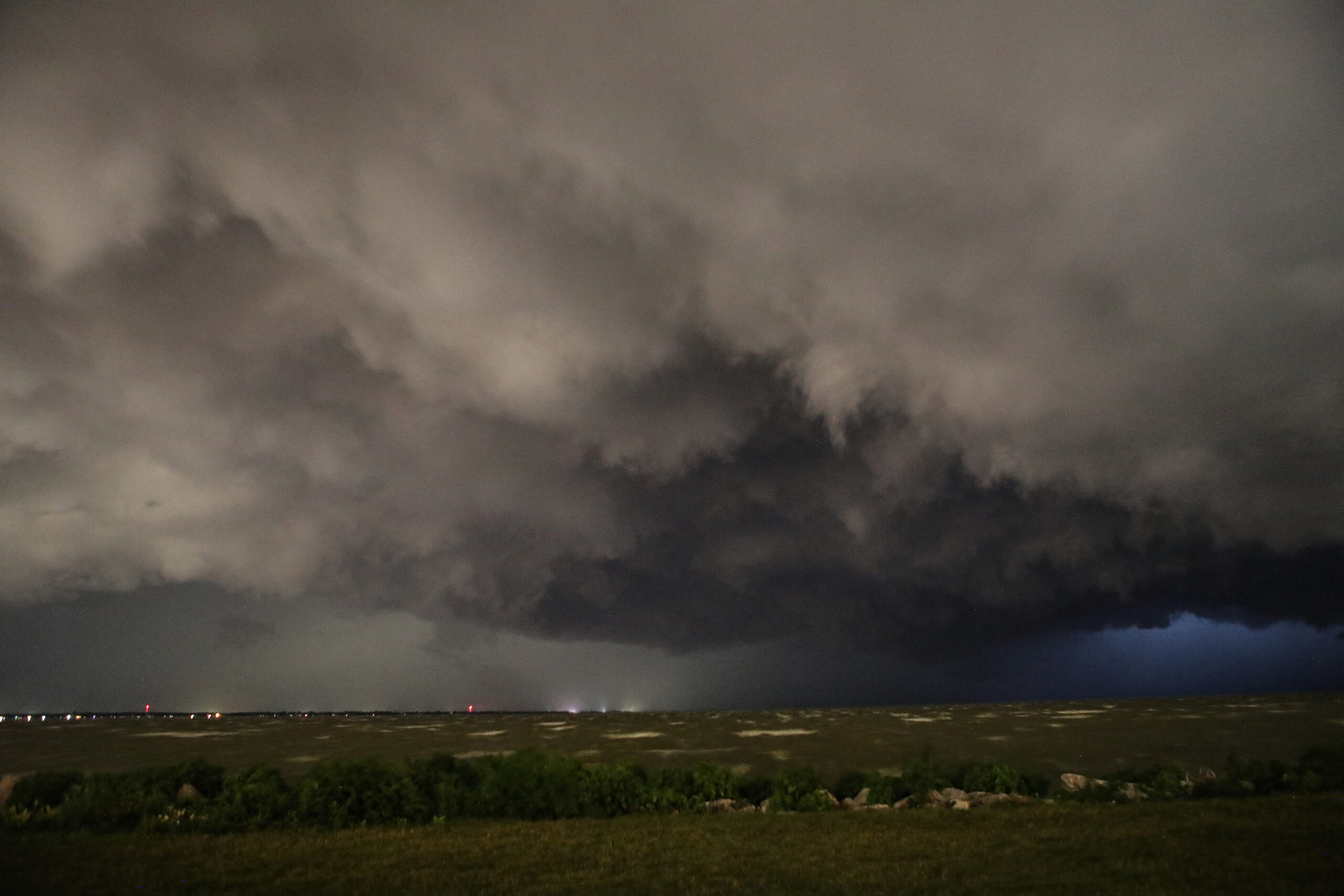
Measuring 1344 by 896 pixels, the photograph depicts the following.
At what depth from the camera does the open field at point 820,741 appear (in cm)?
5856

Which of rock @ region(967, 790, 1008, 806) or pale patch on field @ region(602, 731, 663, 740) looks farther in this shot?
pale patch on field @ region(602, 731, 663, 740)

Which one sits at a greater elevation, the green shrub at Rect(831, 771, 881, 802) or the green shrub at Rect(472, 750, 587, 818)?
the green shrub at Rect(472, 750, 587, 818)

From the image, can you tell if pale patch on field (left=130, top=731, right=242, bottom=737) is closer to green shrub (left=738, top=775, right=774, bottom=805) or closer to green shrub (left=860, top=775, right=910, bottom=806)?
green shrub (left=738, top=775, right=774, bottom=805)

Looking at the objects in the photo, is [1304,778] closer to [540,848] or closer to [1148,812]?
[1148,812]

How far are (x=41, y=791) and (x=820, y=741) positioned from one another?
227ft

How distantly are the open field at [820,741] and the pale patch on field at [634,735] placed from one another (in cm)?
32

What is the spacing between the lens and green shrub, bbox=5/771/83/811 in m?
26.1

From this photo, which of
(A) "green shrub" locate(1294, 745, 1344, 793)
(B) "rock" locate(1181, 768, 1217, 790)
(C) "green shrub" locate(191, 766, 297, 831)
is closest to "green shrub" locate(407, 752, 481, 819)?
(C) "green shrub" locate(191, 766, 297, 831)

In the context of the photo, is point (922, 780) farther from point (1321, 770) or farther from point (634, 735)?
point (634, 735)

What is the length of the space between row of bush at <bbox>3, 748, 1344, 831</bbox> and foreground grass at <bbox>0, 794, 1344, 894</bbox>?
151cm

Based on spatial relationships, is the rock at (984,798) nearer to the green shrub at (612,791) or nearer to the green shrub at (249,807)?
the green shrub at (612,791)

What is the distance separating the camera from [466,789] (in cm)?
2628

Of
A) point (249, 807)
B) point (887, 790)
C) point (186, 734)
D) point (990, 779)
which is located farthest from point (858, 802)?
point (186, 734)

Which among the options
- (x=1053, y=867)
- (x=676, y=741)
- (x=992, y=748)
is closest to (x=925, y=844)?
(x=1053, y=867)
